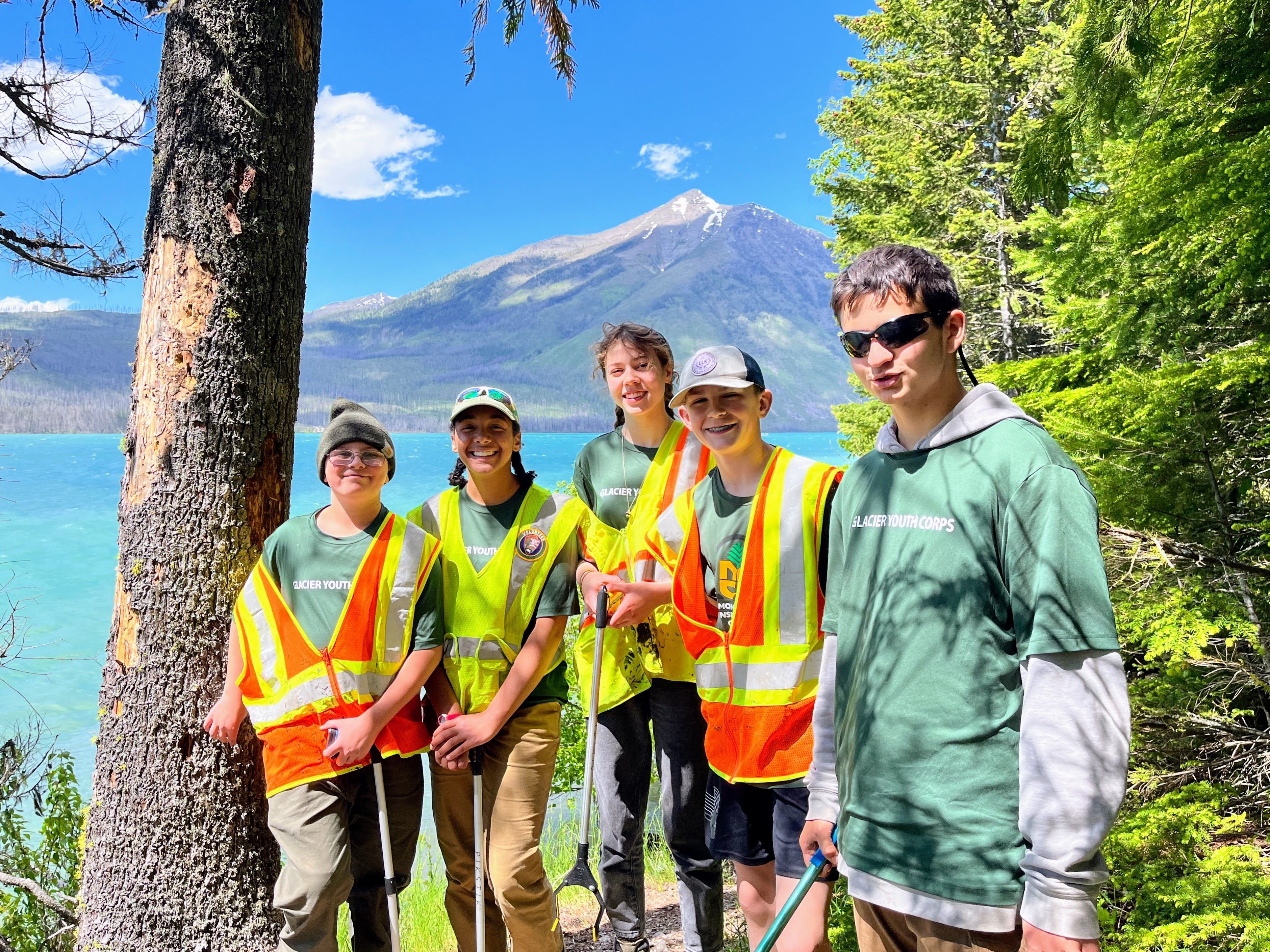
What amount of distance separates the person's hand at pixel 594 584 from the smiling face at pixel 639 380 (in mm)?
695

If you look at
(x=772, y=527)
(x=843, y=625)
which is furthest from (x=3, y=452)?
(x=843, y=625)

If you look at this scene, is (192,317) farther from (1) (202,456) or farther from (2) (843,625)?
(2) (843,625)

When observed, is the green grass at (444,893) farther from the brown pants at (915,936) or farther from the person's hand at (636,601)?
the brown pants at (915,936)

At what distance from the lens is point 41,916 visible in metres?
4.14

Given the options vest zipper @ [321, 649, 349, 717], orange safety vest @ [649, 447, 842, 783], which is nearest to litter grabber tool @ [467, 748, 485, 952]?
vest zipper @ [321, 649, 349, 717]

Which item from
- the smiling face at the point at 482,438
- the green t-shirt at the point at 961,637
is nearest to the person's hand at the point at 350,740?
the smiling face at the point at 482,438

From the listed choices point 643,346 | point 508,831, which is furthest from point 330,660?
point 643,346

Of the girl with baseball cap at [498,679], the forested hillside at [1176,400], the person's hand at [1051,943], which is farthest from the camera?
the forested hillside at [1176,400]

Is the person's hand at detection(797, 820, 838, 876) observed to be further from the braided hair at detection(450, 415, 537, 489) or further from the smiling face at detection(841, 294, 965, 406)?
the braided hair at detection(450, 415, 537, 489)

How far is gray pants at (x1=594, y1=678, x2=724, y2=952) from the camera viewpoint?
3.08 metres

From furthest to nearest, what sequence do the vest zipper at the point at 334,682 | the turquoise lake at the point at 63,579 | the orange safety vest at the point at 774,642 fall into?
the turquoise lake at the point at 63,579 → the vest zipper at the point at 334,682 → the orange safety vest at the point at 774,642

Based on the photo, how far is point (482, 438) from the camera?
320 centimetres

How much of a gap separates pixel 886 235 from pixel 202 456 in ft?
44.9

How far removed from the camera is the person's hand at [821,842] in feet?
6.48
